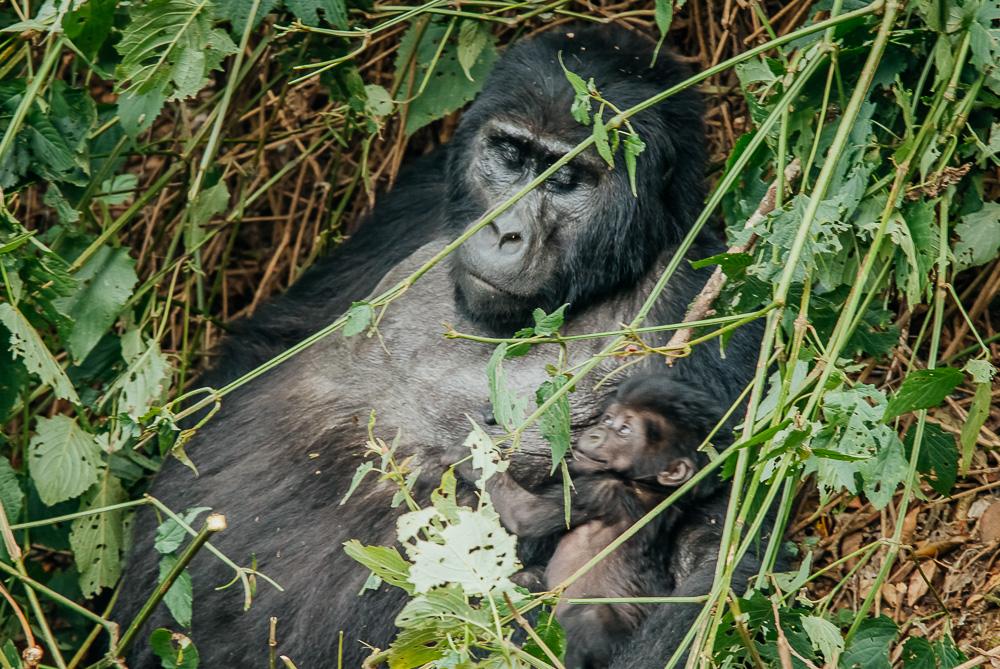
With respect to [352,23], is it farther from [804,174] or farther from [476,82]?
[804,174]

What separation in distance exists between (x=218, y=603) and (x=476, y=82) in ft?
5.96

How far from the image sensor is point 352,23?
13.2ft

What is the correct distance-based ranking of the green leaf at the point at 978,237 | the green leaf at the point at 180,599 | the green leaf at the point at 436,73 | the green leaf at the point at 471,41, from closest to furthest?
1. the green leaf at the point at 180,599
2. the green leaf at the point at 978,237
3. the green leaf at the point at 471,41
4. the green leaf at the point at 436,73

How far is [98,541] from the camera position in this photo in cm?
365

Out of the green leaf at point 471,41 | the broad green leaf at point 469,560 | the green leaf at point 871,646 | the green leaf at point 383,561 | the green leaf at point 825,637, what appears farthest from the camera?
the green leaf at point 471,41

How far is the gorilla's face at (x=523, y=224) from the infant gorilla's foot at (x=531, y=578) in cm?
67

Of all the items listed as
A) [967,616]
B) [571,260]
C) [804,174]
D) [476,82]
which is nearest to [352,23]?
[476,82]

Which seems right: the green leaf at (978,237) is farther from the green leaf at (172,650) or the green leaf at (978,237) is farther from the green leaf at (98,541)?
the green leaf at (98,541)

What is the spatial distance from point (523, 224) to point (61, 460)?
1417mm

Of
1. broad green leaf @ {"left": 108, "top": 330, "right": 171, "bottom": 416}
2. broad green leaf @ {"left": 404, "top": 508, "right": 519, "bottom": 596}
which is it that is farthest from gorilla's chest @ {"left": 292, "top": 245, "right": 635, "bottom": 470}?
broad green leaf @ {"left": 404, "top": 508, "right": 519, "bottom": 596}

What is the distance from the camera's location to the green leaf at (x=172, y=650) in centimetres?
284

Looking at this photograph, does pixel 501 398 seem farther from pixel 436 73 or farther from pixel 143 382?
pixel 436 73

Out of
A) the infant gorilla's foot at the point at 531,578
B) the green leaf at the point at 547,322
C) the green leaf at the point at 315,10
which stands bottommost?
the infant gorilla's foot at the point at 531,578

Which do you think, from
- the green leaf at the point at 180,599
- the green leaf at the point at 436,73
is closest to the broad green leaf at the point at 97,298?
the green leaf at the point at 180,599
